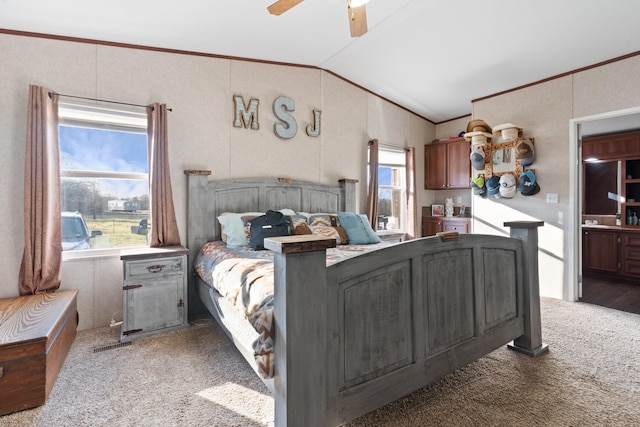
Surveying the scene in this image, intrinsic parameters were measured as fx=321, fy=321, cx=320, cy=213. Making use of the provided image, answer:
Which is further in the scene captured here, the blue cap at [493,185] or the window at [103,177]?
the blue cap at [493,185]

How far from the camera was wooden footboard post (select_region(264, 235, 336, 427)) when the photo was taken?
1.26 m

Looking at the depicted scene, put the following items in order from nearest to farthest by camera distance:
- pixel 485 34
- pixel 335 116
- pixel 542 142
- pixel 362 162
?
pixel 485 34, pixel 542 142, pixel 335 116, pixel 362 162

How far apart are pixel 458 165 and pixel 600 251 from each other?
2.48 meters

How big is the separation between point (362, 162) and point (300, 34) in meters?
1.98

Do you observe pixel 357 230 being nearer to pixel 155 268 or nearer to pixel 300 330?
pixel 155 268

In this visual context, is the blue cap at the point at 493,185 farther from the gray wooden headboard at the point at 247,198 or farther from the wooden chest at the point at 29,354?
the wooden chest at the point at 29,354

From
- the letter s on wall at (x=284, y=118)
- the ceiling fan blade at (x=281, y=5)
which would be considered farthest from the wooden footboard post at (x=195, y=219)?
the ceiling fan blade at (x=281, y=5)

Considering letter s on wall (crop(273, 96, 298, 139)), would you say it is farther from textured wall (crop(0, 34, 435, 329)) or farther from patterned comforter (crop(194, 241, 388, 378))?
patterned comforter (crop(194, 241, 388, 378))

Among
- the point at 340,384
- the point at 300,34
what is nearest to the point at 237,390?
the point at 340,384

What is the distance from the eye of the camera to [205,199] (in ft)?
11.1

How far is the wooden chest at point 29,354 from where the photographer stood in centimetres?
174

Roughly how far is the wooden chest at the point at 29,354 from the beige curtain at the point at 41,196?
1.52ft

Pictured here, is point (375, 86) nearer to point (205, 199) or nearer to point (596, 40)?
point (596, 40)

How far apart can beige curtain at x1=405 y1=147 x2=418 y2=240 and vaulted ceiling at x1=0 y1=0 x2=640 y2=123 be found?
1330 mm
